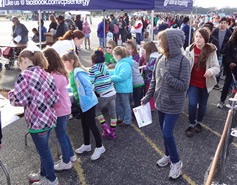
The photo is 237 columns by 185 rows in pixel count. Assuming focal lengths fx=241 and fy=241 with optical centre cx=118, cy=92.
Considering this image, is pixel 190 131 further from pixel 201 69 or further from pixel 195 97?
pixel 201 69

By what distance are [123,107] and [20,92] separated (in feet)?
8.03

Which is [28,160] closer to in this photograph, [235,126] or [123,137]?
[123,137]

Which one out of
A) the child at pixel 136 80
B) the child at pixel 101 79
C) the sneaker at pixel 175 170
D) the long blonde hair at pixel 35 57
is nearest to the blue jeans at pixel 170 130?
the sneaker at pixel 175 170

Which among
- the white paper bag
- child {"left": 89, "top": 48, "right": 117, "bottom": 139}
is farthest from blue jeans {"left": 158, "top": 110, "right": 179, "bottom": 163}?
child {"left": 89, "top": 48, "right": 117, "bottom": 139}

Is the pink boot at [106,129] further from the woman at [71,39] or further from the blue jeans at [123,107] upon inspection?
the woman at [71,39]

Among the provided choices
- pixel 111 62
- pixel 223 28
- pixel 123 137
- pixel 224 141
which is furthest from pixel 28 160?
pixel 223 28

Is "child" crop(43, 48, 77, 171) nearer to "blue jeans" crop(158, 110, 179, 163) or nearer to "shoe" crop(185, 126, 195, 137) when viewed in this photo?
"blue jeans" crop(158, 110, 179, 163)

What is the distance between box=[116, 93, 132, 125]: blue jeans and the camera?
4.22 meters

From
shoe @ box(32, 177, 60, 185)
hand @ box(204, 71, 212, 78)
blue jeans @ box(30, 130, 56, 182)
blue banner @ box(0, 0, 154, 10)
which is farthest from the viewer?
blue banner @ box(0, 0, 154, 10)

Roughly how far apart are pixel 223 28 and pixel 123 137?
383 cm

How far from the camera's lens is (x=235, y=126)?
5.37 ft

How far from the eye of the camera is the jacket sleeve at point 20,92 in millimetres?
Answer: 2162

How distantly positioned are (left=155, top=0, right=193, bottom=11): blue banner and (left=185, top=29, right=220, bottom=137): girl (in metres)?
2.02

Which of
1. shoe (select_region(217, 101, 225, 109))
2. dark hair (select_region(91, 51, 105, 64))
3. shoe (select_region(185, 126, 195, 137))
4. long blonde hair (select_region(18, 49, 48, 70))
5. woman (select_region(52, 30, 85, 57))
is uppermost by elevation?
woman (select_region(52, 30, 85, 57))
